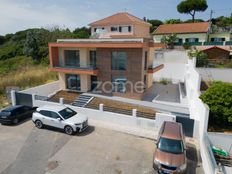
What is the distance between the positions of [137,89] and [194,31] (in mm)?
29935

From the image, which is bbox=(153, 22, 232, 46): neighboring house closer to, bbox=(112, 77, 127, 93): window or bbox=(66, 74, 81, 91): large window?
bbox=(112, 77, 127, 93): window

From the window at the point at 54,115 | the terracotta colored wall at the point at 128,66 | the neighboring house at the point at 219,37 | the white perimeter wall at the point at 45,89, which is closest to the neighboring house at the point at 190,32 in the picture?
the neighboring house at the point at 219,37

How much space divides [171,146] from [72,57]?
1574 centimetres

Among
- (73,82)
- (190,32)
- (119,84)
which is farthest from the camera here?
(190,32)

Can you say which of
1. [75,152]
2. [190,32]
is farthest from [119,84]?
[190,32]

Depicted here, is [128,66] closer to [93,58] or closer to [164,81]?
[93,58]

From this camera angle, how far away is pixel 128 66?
1900 cm

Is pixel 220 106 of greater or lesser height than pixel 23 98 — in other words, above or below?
above

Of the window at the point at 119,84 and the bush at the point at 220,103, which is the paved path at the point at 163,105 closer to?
the window at the point at 119,84

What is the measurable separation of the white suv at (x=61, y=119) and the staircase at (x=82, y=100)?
3.85m

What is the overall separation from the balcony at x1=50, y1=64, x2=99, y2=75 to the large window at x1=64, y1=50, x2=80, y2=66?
53 centimetres

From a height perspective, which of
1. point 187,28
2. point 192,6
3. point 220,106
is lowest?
point 220,106

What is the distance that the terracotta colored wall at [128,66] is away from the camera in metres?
18.5

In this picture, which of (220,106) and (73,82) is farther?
(73,82)
